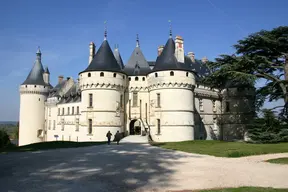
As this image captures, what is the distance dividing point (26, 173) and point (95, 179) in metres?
2.56

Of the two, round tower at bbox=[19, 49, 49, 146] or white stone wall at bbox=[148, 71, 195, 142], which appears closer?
white stone wall at bbox=[148, 71, 195, 142]

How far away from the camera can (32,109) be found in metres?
39.6

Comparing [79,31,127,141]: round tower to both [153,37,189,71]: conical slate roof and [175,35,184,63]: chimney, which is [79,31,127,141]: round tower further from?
[175,35,184,63]: chimney

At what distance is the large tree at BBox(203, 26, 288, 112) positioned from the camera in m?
20.9

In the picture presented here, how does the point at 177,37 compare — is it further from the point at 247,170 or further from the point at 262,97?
the point at 247,170

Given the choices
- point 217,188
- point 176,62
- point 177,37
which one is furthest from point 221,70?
point 217,188

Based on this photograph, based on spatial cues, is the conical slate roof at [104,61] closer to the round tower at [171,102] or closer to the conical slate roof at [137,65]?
the conical slate roof at [137,65]

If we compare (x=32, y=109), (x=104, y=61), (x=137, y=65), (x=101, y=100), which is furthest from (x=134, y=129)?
(x=32, y=109)

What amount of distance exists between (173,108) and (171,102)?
1.92 ft

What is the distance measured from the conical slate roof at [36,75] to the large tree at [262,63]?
90.3 feet

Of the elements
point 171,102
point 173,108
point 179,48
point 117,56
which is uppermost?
point 117,56

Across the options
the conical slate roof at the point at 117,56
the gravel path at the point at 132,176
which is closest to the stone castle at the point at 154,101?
the conical slate roof at the point at 117,56

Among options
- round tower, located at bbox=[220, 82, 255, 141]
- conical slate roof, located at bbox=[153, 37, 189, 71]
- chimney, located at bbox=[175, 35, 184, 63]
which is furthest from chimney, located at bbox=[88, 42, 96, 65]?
round tower, located at bbox=[220, 82, 255, 141]

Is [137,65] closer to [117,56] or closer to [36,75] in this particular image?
[117,56]
